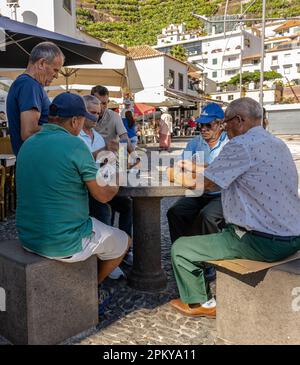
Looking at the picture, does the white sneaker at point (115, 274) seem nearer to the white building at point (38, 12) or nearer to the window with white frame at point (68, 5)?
the white building at point (38, 12)

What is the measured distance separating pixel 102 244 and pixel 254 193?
1.02m

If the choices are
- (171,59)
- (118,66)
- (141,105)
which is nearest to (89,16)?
(171,59)

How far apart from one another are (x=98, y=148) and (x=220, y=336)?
202 cm

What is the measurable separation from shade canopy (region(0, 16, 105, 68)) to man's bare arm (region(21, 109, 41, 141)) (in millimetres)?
2037

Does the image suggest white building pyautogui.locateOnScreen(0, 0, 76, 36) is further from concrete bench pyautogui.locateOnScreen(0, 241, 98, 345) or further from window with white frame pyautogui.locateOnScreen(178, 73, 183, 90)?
window with white frame pyautogui.locateOnScreen(178, 73, 183, 90)

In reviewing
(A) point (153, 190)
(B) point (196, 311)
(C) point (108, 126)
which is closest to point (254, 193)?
(A) point (153, 190)

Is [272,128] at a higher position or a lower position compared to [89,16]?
lower

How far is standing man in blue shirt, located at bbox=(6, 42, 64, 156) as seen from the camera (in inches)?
117

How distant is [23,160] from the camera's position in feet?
8.35

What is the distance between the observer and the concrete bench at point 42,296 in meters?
2.49

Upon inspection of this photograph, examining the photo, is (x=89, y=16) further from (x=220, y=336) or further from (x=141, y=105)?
(x=220, y=336)

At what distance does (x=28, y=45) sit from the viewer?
18.0ft

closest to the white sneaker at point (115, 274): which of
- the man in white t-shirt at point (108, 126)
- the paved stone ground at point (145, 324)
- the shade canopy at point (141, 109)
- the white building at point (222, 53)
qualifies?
the paved stone ground at point (145, 324)

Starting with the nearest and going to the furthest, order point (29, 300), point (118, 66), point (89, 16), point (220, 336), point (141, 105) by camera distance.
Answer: point (29, 300) → point (220, 336) → point (118, 66) → point (141, 105) → point (89, 16)
